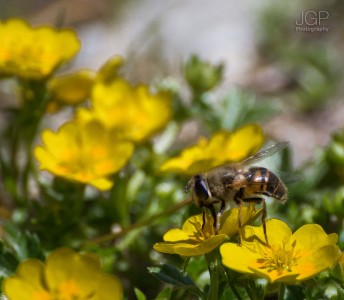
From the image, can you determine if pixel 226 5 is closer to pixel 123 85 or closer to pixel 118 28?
pixel 118 28

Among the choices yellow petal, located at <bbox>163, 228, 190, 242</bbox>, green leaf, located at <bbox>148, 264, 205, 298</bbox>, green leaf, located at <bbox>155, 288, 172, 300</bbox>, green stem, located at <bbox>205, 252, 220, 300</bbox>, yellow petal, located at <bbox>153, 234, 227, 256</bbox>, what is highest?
yellow petal, located at <bbox>153, 234, 227, 256</bbox>

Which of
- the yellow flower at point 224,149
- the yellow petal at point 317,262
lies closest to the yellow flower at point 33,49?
the yellow flower at point 224,149

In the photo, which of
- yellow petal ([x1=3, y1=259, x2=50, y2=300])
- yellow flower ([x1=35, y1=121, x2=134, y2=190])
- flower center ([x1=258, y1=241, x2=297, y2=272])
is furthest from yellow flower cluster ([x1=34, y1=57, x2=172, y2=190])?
flower center ([x1=258, y1=241, x2=297, y2=272])

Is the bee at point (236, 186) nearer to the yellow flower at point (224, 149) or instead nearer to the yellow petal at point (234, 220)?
the yellow petal at point (234, 220)

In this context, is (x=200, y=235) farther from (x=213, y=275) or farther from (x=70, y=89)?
(x=70, y=89)

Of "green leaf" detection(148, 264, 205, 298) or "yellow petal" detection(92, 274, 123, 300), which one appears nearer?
"yellow petal" detection(92, 274, 123, 300)

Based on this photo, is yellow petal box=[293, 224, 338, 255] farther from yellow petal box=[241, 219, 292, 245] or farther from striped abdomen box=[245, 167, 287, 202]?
striped abdomen box=[245, 167, 287, 202]

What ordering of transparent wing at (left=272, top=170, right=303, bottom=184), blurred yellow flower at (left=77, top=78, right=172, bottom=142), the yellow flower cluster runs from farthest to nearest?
1. blurred yellow flower at (left=77, top=78, right=172, bottom=142)
2. the yellow flower cluster
3. transparent wing at (left=272, top=170, right=303, bottom=184)

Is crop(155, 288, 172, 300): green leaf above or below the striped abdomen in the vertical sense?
below
